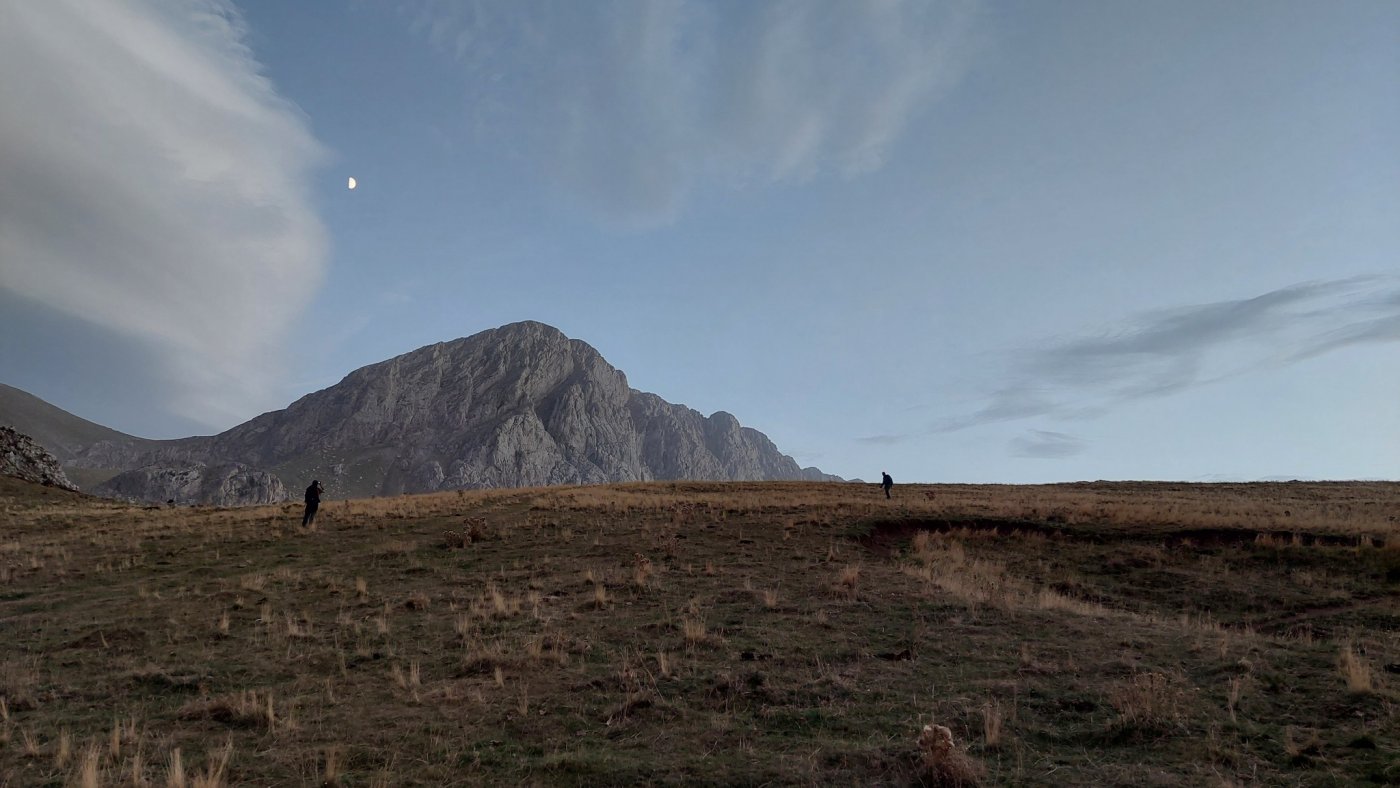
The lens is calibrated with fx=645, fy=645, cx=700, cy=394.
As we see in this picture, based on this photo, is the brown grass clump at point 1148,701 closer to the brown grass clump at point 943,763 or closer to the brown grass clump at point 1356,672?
the brown grass clump at point 1356,672

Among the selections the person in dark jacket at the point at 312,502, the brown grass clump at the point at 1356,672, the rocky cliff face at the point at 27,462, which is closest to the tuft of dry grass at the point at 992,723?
the brown grass clump at the point at 1356,672

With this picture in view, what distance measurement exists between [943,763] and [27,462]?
67.7 metres

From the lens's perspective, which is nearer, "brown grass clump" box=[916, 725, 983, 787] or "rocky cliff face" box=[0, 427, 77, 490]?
"brown grass clump" box=[916, 725, 983, 787]

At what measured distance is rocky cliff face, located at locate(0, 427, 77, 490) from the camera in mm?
46531

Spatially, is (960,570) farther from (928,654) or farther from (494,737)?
(494,737)

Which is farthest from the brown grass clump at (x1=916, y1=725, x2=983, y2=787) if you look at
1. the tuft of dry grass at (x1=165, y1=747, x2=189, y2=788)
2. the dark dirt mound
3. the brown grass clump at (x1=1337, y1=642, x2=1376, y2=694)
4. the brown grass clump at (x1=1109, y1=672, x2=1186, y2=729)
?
the dark dirt mound

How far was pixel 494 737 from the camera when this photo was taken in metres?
8.17

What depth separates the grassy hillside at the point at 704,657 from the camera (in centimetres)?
726

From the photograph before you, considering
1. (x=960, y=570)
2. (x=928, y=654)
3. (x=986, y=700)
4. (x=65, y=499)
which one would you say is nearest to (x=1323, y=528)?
(x=960, y=570)

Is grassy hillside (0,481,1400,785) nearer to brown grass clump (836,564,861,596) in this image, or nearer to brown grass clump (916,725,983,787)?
brown grass clump (916,725,983,787)

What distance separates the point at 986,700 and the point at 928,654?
250 cm

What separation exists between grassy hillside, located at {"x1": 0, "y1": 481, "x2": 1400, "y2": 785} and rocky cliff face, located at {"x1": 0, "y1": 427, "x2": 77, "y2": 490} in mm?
32174

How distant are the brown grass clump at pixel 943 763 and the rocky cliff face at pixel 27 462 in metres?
62.8

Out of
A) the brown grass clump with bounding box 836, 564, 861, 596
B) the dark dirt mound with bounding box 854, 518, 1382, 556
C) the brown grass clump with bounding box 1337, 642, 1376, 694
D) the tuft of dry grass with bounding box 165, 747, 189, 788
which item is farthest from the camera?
the dark dirt mound with bounding box 854, 518, 1382, 556
